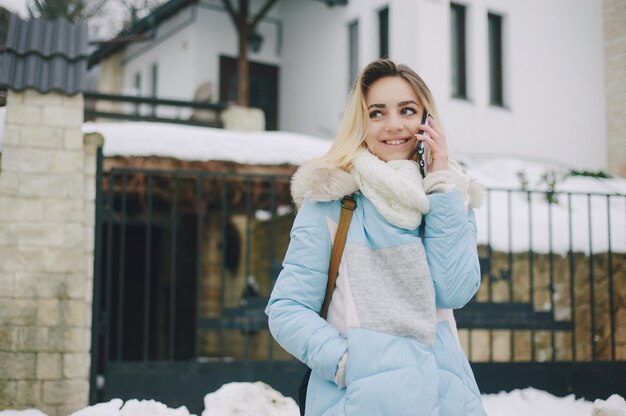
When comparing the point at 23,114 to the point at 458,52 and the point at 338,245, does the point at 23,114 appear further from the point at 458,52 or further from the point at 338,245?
the point at 458,52

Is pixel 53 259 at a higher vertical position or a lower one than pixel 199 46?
lower

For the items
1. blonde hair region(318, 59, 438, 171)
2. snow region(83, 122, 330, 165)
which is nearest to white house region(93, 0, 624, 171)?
snow region(83, 122, 330, 165)

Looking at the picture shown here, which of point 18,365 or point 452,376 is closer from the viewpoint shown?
point 452,376

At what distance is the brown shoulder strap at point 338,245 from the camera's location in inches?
84.4

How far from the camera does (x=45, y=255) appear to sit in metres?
5.27

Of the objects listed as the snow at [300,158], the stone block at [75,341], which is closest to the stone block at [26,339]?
the stone block at [75,341]

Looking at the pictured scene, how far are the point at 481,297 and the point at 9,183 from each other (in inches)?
182

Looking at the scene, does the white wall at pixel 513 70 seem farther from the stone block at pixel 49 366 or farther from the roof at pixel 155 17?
the stone block at pixel 49 366

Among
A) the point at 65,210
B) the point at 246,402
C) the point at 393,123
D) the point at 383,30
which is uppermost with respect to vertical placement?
the point at 383,30

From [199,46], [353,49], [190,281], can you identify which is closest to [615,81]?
[353,49]

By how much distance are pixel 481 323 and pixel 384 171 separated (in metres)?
4.25

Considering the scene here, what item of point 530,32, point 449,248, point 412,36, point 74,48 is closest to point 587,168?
point 530,32

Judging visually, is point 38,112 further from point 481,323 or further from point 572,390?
point 572,390

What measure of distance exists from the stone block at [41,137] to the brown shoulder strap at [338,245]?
380 centimetres
